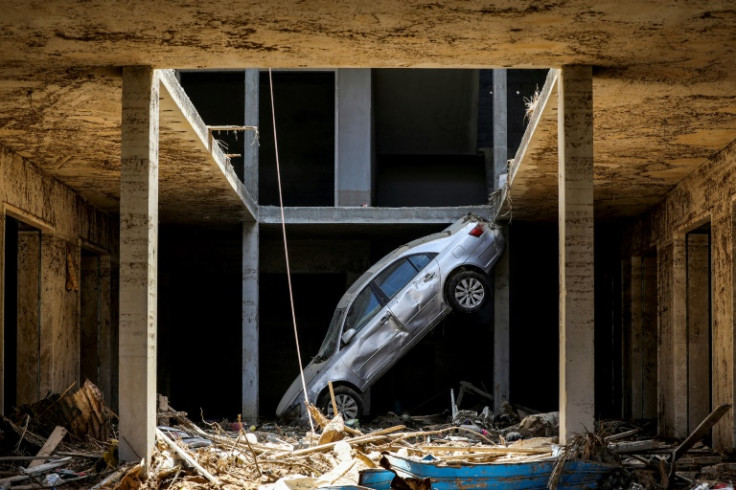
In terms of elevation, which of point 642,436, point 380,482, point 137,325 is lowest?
point 642,436

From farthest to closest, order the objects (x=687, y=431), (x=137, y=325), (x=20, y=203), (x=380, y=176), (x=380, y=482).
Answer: (x=380, y=176) → (x=687, y=431) → (x=20, y=203) → (x=137, y=325) → (x=380, y=482)

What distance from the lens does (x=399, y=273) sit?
15.4 metres

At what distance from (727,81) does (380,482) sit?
489 cm

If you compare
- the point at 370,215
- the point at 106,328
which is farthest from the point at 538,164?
the point at 106,328

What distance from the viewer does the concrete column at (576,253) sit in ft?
27.4

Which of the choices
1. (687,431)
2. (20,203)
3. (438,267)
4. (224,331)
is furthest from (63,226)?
(687,431)

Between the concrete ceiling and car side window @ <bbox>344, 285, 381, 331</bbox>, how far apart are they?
15.7ft

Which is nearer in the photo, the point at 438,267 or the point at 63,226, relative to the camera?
the point at 63,226

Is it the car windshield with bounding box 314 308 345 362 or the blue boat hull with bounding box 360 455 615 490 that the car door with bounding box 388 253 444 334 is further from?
the blue boat hull with bounding box 360 455 615 490

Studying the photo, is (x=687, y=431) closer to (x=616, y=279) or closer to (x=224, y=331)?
(x=616, y=279)

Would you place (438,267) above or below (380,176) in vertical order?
below

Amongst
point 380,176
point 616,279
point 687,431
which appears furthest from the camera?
point 380,176

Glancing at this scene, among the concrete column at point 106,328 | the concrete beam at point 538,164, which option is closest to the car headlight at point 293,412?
the concrete column at point 106,328

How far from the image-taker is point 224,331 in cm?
2145
